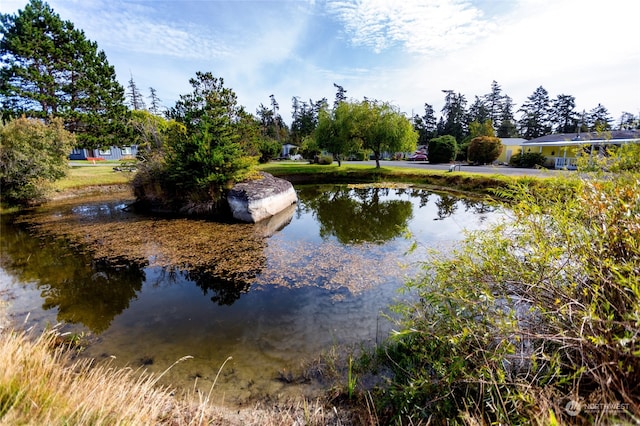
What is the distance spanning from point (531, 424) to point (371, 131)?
23727 millimetres

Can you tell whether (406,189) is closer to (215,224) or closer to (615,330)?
(215,224)

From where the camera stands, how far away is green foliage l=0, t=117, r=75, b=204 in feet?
40.0

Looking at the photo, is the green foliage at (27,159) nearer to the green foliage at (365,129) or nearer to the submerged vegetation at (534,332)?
the submerged vegetation at (534,332)

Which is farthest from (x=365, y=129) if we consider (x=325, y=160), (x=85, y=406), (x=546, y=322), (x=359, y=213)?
(x=85, y=406)

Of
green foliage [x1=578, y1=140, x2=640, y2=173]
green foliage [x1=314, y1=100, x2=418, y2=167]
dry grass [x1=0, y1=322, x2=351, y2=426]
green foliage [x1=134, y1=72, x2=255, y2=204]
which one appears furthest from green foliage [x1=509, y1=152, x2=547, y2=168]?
dry grass [x1=0, y1=322, x2=351, y2=426]

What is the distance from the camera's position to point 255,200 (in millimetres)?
11961

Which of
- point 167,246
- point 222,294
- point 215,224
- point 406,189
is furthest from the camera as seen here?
point 406,189

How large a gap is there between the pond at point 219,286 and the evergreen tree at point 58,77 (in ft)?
52.8

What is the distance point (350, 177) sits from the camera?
83.8ft

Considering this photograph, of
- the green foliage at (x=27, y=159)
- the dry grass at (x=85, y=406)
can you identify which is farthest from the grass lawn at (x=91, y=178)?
the dry grass at (x=85, y=406)

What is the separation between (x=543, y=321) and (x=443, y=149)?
1307 inches

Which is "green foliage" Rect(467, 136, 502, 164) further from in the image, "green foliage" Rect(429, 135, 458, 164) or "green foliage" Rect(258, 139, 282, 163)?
"green foliage" Rect(258, 139, 282, 163)

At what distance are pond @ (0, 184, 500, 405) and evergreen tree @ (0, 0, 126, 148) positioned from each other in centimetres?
1609

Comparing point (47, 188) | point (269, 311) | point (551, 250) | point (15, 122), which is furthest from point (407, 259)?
point (15, 122)
